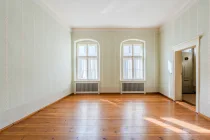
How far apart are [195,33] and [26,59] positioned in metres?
4.75

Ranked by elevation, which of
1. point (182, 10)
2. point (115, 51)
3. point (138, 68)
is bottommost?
point (138, 68)

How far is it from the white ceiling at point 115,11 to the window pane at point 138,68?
1.86m

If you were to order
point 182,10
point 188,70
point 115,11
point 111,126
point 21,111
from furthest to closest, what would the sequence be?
point 188,70, point 115,11, point 182,10, point 21,111, point 111,126

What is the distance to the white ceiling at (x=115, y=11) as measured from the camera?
4.29 m

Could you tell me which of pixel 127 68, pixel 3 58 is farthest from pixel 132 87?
pixel 3 58

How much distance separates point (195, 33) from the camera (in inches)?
149

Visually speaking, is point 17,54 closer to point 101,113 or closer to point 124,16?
point 101,113

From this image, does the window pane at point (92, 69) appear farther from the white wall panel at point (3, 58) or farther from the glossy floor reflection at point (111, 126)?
the white wall panel at point (3, 58)

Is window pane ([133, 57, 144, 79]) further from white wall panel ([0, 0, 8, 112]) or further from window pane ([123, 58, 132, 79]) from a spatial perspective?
white wall panel ([0, 0, 8, 112])

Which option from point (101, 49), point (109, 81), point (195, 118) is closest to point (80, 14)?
point (101, 49)

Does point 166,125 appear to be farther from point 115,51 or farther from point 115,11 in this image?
point 115,51

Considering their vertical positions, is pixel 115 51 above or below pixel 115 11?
below

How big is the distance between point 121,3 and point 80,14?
69.0 inches

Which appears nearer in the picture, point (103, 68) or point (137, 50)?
point (103, 68)
